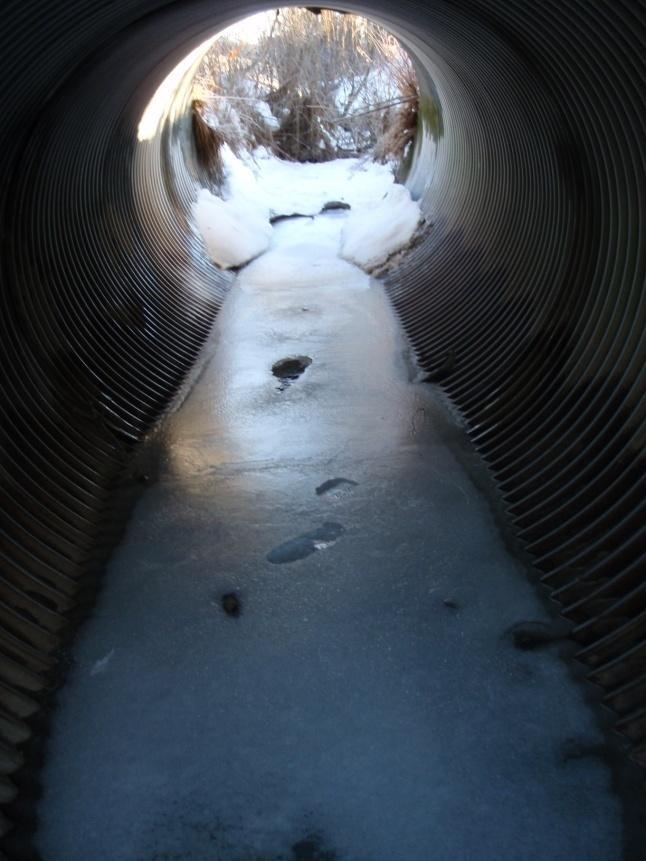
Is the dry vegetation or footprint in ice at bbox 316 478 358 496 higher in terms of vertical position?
the dry vegetation

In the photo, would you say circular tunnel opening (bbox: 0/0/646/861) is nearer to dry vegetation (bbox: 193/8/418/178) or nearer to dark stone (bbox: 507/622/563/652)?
dark stone (bbox: 507/622/563/652)

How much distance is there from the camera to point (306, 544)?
16.1 feet

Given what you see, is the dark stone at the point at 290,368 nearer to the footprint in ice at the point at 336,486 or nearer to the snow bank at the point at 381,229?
the footprint in ice at the point at 336,486

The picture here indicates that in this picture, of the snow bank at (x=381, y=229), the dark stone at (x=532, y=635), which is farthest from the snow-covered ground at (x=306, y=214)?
the dark stone at (x=532, y=635)

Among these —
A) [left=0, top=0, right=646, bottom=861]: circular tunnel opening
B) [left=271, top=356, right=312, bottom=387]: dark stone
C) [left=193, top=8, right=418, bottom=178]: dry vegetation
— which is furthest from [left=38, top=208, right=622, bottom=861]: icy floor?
[left=193, top=8, right=418, bottom=178]: dry vegetation

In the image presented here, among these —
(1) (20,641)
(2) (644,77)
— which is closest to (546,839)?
(1) (20,641)

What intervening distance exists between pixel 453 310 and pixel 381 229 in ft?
12.0

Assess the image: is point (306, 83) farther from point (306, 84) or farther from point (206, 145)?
point (206, 145)

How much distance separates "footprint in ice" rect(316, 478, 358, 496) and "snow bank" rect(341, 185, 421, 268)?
17.3 ft

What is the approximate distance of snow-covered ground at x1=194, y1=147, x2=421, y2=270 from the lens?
10.8 meters

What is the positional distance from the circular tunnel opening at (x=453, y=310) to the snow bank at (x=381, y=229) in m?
1.76

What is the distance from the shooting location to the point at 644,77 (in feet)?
13.2

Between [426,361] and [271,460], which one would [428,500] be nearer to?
[271,460]

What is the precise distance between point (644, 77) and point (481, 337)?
3.04 m
